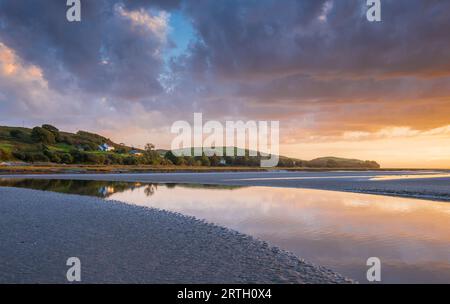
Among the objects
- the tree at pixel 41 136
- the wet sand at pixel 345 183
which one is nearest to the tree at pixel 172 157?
the tree at pixel 41 136

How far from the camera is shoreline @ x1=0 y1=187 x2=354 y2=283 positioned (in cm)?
944

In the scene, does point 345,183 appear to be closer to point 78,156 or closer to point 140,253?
point 140,253

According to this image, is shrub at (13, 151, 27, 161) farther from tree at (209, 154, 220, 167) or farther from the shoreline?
the shoreline

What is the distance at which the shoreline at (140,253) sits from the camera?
944 cm

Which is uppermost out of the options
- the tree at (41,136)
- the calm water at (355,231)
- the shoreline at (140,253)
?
the tree at (41,136)

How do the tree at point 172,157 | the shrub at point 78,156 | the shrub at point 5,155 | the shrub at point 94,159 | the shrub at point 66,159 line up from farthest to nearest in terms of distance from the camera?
the tree at point 172,157 → the shrub at point 94,159 → the shrub at point 78,156 → the shrub at point 66,159 → the shrub at point 5,155

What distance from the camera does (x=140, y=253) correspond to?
38.2ft

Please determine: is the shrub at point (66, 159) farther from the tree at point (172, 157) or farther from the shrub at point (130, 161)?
the tree at point (172, 157)

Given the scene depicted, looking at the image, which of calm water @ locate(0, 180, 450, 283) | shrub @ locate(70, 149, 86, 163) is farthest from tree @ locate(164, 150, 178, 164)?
calm water @ locate(0, 180, 450, 283)

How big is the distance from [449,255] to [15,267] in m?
15.3

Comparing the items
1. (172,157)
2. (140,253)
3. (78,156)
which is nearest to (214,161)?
(172,157)
